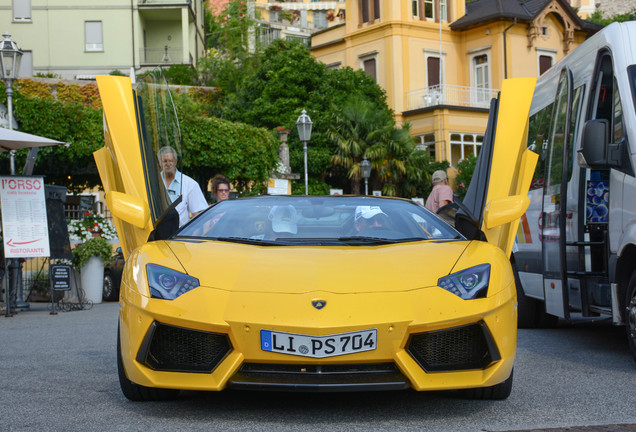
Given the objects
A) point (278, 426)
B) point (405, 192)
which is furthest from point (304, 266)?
point (405, 192)

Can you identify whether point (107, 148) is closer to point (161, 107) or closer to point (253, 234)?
point (161, 107)

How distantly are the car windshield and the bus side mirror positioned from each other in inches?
61.2

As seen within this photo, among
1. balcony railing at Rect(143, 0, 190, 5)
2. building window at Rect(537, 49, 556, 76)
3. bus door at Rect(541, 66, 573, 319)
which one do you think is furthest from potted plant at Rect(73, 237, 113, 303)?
building window at Rect(537, 49, 556, 76)

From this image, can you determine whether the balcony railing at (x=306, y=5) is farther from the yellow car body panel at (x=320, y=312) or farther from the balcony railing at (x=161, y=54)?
the yellow car body panel at (x=320, y=312)

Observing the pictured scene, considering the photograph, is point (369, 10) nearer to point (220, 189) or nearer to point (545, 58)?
point (545, 58)

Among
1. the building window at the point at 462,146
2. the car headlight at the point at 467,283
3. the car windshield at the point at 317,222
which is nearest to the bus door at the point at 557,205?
the car windshield at the point at 317,222

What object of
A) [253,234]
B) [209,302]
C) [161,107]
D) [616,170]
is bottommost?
[209,302]

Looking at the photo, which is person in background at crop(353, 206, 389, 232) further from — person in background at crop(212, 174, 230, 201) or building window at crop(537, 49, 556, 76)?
building window at crop(537, 49, 556, 76)

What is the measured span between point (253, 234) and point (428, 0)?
4671 cm

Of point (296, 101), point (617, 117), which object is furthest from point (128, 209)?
point (296, 101)

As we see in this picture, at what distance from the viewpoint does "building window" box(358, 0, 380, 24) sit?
49875 millimetres

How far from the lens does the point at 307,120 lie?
23.8 metres

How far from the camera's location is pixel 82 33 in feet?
159

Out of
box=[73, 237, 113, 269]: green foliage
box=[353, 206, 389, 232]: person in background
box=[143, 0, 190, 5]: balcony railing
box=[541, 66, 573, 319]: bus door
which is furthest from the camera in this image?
box=[143, 0, 190, 5]: balcony railing
